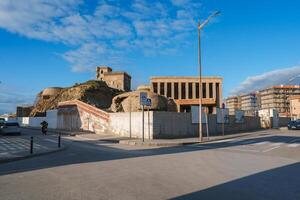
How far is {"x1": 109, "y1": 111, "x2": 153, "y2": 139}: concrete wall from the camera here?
26212 millimetres

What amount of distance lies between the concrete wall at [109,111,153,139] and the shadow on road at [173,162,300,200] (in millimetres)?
16710

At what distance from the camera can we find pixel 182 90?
79500 mm

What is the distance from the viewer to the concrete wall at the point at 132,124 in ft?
86.0

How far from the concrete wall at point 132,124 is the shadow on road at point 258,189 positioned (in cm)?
1671

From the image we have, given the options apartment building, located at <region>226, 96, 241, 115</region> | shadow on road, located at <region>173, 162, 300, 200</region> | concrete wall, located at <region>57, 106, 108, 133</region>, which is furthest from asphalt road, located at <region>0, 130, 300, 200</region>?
apartment building, located at <region>226, 96, 241, 115</region>

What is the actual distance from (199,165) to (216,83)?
69.1 metres

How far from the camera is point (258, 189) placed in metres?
7.64

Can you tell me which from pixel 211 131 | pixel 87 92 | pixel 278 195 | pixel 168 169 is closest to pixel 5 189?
pixel 168 169

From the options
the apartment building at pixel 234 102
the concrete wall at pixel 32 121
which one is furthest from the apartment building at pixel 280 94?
the concrete wall at pixel 32 121

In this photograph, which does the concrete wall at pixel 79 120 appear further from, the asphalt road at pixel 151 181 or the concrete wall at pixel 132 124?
the asphalt road at pixel 151 181

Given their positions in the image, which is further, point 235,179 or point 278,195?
point 235,179

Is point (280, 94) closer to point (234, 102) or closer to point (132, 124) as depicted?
point (234, 102)

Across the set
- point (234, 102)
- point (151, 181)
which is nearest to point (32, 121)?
point (151, 181)

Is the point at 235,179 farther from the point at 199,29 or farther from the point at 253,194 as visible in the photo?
the point at 199,29
